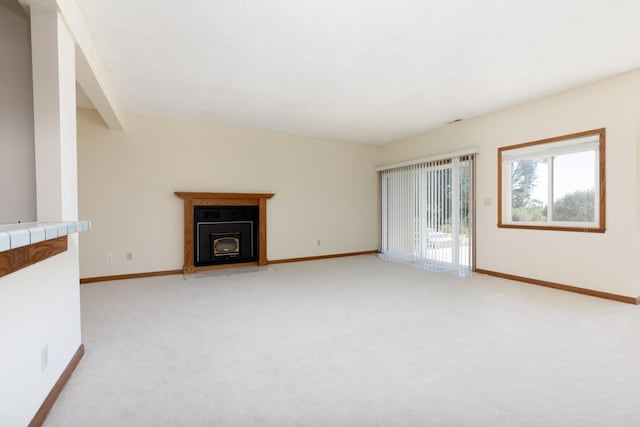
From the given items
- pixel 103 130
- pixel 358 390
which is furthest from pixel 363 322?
pixel 103 130

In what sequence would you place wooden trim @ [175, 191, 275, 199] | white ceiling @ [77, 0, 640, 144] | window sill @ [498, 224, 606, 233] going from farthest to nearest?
wooden trim @ [175, 191, 275, 199] → window sill @ [498, 224, 606, 233] → white ceiling @ [77, 0, 640, 144]

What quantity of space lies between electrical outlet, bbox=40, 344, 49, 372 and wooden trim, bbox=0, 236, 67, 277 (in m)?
0.51

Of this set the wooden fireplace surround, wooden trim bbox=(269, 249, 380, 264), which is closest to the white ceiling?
the wooden fireplace surround

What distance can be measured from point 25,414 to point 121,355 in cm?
85

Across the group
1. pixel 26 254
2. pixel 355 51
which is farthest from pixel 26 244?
pixel 355 51

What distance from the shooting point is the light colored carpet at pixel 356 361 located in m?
1.61

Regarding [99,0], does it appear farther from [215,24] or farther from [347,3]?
[347,3]

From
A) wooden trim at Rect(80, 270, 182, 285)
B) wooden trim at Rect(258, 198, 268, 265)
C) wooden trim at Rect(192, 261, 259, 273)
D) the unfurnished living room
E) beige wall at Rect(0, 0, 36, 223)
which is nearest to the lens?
the unfurnished living room

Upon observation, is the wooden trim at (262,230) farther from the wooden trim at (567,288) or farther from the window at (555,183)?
the window at (555,183)

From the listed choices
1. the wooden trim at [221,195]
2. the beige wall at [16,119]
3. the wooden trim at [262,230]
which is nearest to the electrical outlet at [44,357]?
the beige wall at [16,119]

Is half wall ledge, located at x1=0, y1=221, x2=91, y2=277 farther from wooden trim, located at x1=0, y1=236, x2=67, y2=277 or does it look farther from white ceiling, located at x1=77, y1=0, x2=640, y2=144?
white ceiling, located at x1=77, y1=0, x2=640, y2=144

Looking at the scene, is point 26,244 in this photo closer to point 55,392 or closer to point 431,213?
point 55,392

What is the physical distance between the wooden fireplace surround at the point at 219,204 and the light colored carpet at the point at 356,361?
1.30 m

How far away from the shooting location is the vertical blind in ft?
16.9
